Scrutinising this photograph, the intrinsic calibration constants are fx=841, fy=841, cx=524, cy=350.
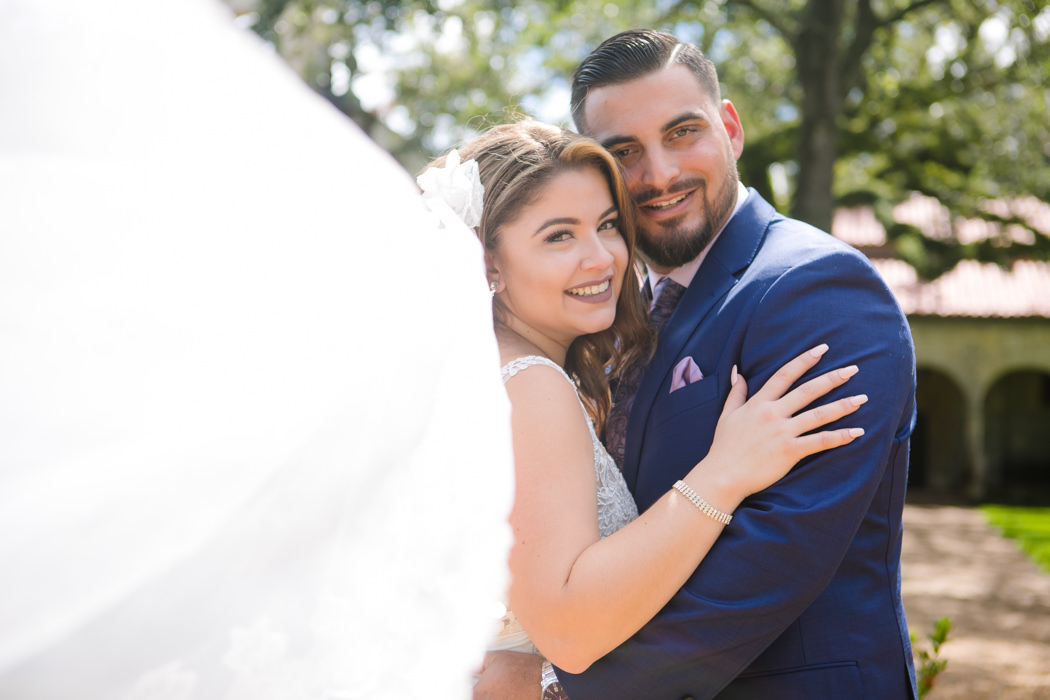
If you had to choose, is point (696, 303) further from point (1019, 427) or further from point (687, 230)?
point (1019, 427)

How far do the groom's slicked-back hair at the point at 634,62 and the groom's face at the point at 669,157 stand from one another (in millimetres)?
31

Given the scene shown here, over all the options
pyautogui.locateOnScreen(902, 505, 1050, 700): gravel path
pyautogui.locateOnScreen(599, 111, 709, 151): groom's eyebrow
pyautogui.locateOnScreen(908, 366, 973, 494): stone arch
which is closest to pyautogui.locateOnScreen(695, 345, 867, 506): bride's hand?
pyautogui.locateOnScreen(599, 111, 709, 151): groom's eyebrow

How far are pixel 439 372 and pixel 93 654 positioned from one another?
2.07 feet

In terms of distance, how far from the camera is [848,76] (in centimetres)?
841

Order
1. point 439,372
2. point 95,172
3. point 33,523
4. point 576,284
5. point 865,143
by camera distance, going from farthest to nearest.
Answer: point 865,143
point 576,284
point 439,372
point 95,172
point 33,523

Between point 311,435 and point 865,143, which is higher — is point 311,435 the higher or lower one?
the higher one

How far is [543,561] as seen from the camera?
6.15 feet

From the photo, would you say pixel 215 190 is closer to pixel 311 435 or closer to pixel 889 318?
Answer: pixel 311 435

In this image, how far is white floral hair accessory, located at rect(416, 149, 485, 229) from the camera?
2.20m

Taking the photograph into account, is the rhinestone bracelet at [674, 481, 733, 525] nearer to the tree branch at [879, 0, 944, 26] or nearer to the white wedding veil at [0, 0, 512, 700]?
Answer: the white wedding veil at [0, 0, 512, 700]

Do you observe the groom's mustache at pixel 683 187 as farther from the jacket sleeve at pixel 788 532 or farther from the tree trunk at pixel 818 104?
the tree trunk at pixel 818 104

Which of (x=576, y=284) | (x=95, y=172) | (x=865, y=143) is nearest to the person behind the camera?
(x=95, y=172)

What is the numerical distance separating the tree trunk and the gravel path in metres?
4.24

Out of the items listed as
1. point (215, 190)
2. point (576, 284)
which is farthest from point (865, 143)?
point (215, 190)
